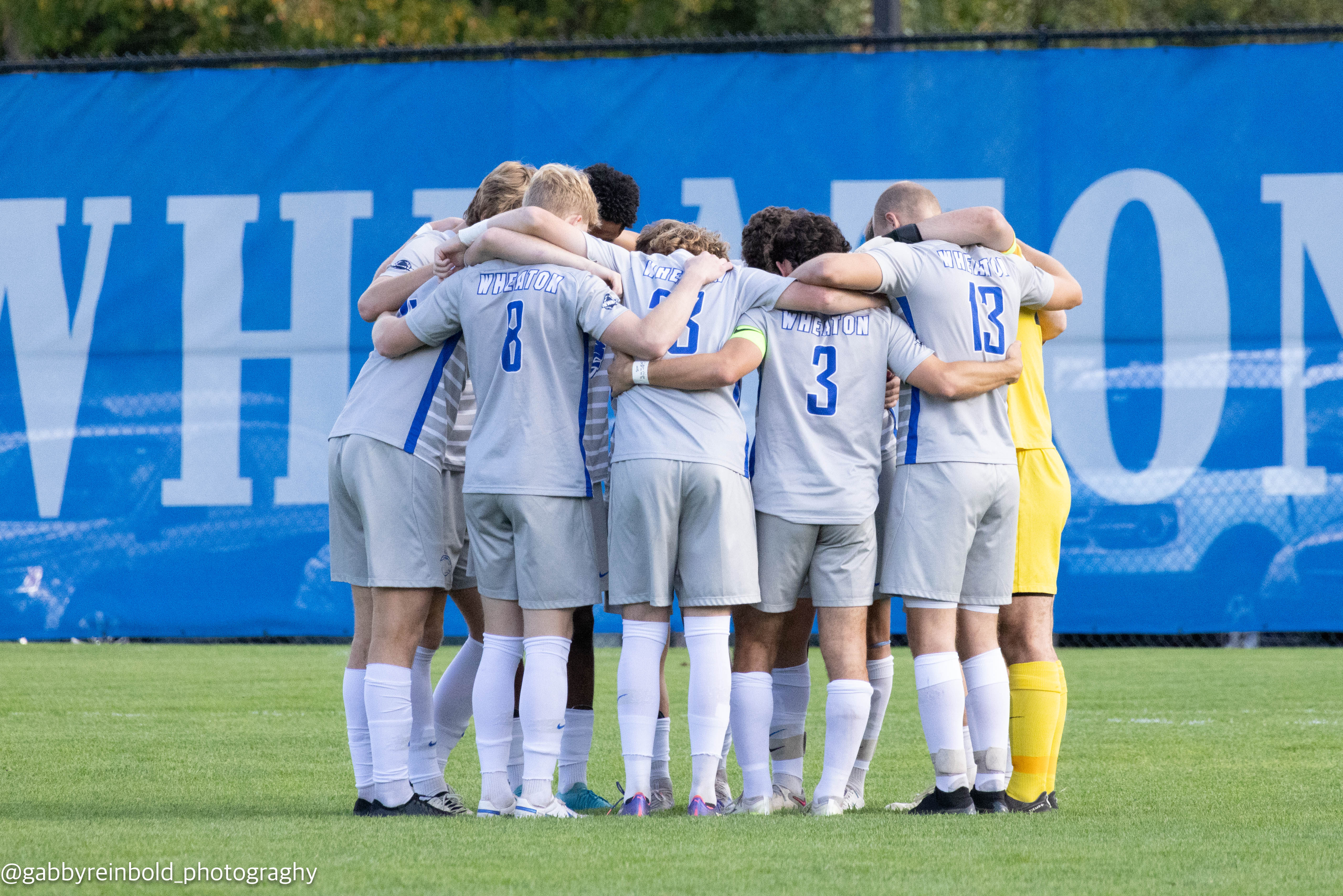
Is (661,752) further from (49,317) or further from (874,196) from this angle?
(49,317)

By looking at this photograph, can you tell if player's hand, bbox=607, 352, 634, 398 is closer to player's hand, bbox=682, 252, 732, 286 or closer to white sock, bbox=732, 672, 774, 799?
player's hand, bbox=682, 252, 732, 286

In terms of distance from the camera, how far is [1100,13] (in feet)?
60.3

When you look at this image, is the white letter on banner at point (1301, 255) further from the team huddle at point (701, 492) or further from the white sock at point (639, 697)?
the white sock at point (639, 697)

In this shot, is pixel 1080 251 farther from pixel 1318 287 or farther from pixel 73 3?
pixel 73 3

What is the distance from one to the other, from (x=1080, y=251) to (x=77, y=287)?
6055 mm

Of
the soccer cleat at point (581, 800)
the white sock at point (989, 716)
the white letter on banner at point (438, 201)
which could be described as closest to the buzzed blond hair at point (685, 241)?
the white sock at point (989, 716)

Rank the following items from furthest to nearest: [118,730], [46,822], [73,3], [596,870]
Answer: [73,3], [118,730], [46,822], [596,870]

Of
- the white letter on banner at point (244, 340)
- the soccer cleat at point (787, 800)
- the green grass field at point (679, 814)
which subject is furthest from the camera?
the white letter on banner at point (244, 340)

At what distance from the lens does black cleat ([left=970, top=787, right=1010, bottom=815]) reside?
14.1 ft

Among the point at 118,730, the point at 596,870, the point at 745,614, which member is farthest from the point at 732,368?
the point at 118,730

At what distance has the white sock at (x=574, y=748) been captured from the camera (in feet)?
15.3

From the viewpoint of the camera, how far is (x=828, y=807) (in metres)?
4.22

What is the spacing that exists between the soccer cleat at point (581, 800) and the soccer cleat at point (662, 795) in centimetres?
15

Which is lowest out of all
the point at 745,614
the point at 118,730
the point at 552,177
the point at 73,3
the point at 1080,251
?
the point at 118,730
